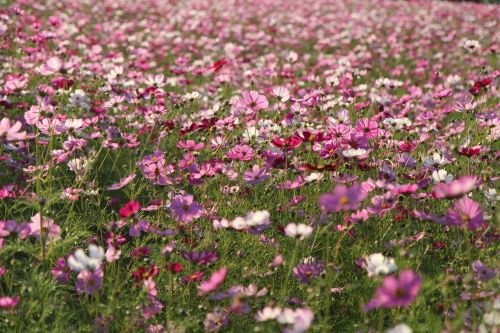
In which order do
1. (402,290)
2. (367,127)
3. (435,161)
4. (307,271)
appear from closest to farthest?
1. (402,290)
2. (307,271)
3. (435,161)
4. (367,127)

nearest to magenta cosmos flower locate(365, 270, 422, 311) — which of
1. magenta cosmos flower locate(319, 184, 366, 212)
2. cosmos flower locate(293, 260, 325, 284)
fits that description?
magenta cosmos flower locate(319, 184, 366, 212)

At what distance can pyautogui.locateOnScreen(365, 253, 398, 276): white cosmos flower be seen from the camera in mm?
1425

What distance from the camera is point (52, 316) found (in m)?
1.69

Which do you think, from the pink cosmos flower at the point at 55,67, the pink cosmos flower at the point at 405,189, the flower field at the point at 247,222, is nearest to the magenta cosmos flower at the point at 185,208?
the flower field at the point at 247,222

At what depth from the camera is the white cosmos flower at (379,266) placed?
4.67 ft

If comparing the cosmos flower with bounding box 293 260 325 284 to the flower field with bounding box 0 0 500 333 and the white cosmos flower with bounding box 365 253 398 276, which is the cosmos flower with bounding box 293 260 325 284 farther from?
the white cosmos flower with bounding box 365 253 398 276

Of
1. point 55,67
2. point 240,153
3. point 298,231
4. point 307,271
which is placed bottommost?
point 307,271

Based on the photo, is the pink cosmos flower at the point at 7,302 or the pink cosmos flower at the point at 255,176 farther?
the pink cosmos flower at the point at 255,176

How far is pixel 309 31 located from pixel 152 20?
244 centimetres

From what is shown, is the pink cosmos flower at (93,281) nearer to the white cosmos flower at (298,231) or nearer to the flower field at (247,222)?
the flower field at (247,222)

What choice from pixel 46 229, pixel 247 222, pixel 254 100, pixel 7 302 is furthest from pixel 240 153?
pixel 7 302

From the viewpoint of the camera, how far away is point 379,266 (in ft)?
4.87

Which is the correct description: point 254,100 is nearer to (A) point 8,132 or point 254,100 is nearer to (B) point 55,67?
(B) point 55,67

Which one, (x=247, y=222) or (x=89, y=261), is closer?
(x=89, y=261)
